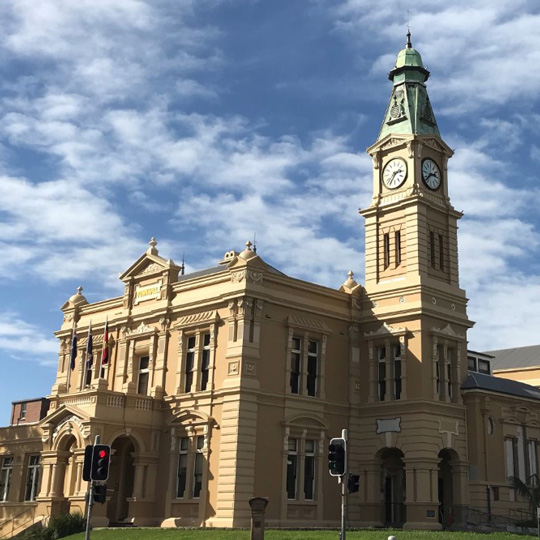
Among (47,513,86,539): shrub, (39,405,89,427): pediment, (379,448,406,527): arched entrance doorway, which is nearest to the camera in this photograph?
(47,513,86,539): shrub

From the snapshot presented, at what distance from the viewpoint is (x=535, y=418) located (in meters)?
48.8

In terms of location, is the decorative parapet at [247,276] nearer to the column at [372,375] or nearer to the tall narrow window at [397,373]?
the column at [372,375]

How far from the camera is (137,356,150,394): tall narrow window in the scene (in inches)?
1888

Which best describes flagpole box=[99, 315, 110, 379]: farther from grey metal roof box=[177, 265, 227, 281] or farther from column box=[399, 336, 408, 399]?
column box=[399, 336, 408, 399]

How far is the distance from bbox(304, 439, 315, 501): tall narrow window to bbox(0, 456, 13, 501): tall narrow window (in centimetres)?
1799

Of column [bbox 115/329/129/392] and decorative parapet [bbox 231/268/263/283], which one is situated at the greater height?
decorative parapet [bbox 231/268/263/283]

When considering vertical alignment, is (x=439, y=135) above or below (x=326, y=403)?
above

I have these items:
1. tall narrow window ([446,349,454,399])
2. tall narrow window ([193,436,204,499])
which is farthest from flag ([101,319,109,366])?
tall narrow window ([446,349,454,399])

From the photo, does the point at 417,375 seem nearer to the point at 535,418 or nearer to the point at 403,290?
the point at 403,290

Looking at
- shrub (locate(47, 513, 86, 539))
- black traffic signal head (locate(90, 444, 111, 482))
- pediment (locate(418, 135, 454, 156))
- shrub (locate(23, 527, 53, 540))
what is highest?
pediment (locate(418, 135, 454, 156))

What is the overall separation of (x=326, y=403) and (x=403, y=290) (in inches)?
286

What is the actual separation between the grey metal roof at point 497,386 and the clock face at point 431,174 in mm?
10836

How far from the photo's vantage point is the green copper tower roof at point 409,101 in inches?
1939

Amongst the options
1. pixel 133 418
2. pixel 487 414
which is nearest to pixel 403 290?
pixel 487 414
